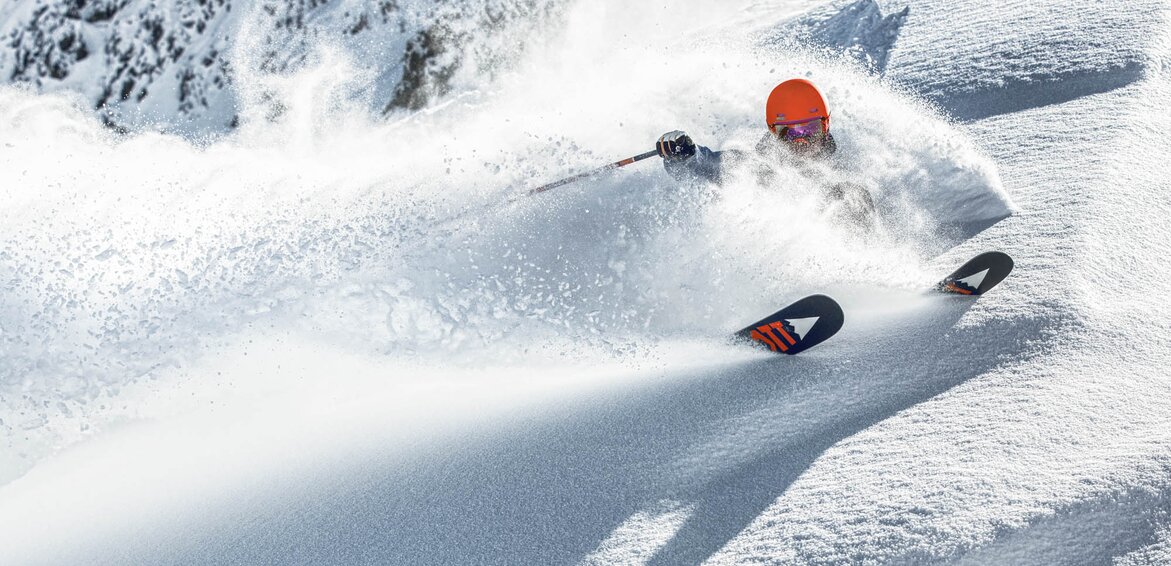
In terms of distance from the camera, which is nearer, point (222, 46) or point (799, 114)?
point (799, 114)

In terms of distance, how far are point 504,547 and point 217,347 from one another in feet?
6.67

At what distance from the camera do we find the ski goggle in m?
4.69

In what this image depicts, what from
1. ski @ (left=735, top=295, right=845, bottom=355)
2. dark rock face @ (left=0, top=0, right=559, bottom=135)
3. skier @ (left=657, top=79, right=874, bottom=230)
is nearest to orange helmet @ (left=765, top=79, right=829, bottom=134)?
skier @ (left=657, top=79, right=874, bottom=230)

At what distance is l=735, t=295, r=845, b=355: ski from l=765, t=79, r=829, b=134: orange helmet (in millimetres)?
1372

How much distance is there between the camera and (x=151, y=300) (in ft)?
14.0

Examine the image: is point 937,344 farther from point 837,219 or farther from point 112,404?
point 112,404

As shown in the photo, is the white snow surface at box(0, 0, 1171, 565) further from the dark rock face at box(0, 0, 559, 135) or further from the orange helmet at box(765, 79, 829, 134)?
the dark rock face at box(0, 0, 559, 135)

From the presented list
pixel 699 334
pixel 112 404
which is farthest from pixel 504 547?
pixel 112 404

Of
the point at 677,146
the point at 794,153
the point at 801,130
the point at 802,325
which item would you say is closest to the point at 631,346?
the point at 802,325

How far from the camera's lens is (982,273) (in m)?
3.96

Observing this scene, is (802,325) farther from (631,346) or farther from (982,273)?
(982,273)

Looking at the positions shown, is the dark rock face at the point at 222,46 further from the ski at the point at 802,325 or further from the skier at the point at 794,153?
the ski at the point at 802,325

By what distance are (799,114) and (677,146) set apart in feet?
2.64

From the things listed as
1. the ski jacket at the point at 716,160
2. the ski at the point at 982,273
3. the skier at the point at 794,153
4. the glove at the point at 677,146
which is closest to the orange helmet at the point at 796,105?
the skier at the point at 794,153
